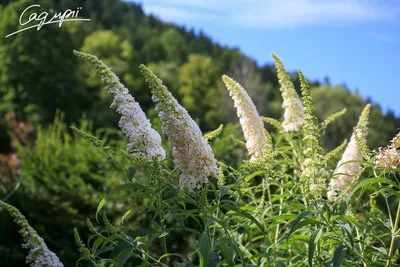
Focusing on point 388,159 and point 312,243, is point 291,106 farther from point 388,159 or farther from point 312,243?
point 312,243

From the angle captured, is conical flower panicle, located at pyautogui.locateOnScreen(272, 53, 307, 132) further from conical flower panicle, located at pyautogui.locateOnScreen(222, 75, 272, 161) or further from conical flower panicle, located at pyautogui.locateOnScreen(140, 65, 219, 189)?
conical flower panicle, located at pyautogui.locateOnScreen(140, 65, 219, 189)

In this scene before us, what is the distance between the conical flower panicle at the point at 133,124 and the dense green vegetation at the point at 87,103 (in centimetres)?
14

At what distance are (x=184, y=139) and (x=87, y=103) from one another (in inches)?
1689

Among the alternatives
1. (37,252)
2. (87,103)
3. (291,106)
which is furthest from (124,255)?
(87,103)

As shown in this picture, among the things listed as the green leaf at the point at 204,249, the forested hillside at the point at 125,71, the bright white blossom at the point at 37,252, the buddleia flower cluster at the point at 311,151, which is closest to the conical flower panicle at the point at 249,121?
the buddleia flower cluster at the point at 311,151

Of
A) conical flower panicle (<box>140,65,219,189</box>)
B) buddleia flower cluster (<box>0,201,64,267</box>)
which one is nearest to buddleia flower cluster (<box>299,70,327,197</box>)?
conical flower panicle (<box>140,65,219,189</box>)

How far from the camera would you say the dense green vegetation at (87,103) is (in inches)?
289

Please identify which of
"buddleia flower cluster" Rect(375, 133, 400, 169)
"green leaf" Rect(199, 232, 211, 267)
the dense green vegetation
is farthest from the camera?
the dense green vegetation

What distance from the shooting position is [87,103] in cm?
4466

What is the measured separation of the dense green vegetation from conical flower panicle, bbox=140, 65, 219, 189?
23 centimetres

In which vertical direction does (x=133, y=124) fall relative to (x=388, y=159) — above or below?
above

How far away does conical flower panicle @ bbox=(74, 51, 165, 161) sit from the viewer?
2.70 m

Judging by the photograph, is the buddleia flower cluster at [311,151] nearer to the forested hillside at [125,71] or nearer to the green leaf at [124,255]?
the green leaf at [124,255]

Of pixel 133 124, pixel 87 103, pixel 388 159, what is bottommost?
pixel 388 159
